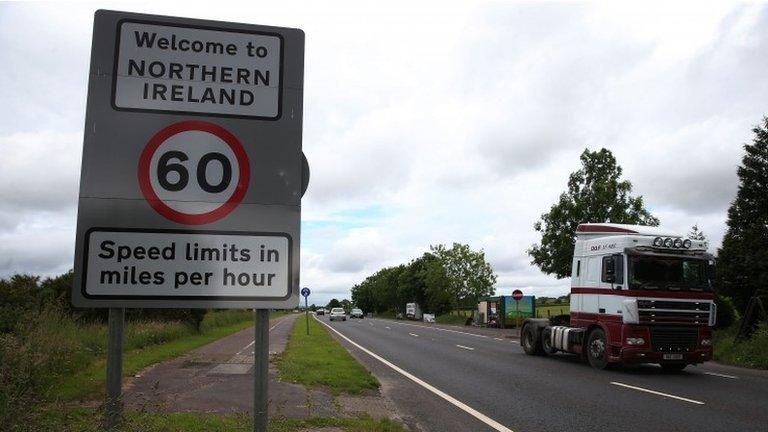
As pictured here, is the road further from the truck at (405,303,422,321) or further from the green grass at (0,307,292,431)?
the truck at (405,303,422,321)

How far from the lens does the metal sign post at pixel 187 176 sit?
9.30 feet

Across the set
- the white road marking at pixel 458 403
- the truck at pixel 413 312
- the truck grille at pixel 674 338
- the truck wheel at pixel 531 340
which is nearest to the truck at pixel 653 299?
the truck grille at pixel 674 338

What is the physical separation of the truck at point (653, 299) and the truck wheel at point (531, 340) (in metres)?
3.68

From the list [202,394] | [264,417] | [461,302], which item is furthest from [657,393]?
[461,302]

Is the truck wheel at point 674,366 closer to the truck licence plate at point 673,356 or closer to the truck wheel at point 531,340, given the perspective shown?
the truck licence plate at point 673,356

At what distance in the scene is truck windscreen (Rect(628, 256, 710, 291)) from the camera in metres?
14.0

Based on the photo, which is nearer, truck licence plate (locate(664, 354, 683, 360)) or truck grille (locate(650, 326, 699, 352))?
truck grille (locate(650, 326, 699, 352))

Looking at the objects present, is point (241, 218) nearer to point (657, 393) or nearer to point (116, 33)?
point (116, 33)

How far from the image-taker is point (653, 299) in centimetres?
1395

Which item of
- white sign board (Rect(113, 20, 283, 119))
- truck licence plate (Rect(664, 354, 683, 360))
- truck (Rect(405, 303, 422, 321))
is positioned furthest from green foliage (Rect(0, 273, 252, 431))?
truck (Rect(405, 303, 422, 321))

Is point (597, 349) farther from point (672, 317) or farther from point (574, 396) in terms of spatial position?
point (574, 396)

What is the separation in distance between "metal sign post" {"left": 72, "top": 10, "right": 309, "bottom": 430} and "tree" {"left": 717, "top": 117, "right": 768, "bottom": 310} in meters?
25.9

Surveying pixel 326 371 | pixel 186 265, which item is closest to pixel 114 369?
pixel 186 265

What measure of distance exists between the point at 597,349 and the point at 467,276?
195ft
